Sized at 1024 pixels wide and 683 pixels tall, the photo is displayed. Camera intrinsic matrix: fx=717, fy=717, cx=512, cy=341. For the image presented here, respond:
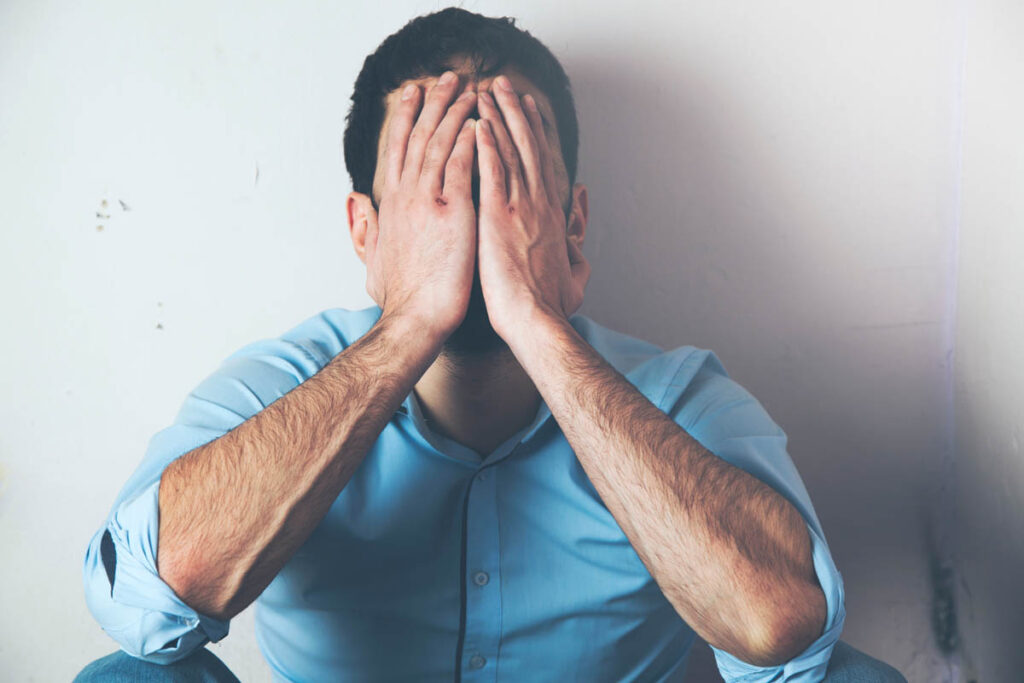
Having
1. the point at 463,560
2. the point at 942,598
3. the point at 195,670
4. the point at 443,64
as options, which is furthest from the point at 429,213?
the point at 942,598

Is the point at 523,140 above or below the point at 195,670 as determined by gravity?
above

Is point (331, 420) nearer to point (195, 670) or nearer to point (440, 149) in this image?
point (195, 670)

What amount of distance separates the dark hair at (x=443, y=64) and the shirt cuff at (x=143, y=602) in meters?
0.61

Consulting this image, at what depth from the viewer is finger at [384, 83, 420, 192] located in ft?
3.46

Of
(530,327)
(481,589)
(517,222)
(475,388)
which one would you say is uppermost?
(517,222)

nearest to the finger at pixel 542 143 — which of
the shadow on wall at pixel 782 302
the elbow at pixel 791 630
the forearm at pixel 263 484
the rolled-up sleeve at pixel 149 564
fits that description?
the shadow on wall at pixel 782 302

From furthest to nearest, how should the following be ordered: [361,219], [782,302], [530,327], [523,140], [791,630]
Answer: [782,302]
[361,219]
[523,140]
[530,327]
[791,630]

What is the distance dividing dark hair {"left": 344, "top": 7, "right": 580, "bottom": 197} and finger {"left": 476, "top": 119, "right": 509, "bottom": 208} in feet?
0.51

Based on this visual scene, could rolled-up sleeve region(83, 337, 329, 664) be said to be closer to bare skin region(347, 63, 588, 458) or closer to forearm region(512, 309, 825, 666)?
bare skin region(347, 63, 588, 458)

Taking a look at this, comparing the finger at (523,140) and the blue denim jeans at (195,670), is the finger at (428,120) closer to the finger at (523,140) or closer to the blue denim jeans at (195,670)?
the finger at (523,140)

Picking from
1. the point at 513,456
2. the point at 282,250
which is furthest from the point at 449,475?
the point at 282,250

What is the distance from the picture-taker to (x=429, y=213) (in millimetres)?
994

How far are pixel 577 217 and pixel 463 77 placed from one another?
0.93ft

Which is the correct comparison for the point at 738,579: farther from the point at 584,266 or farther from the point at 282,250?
the point at 282,250
